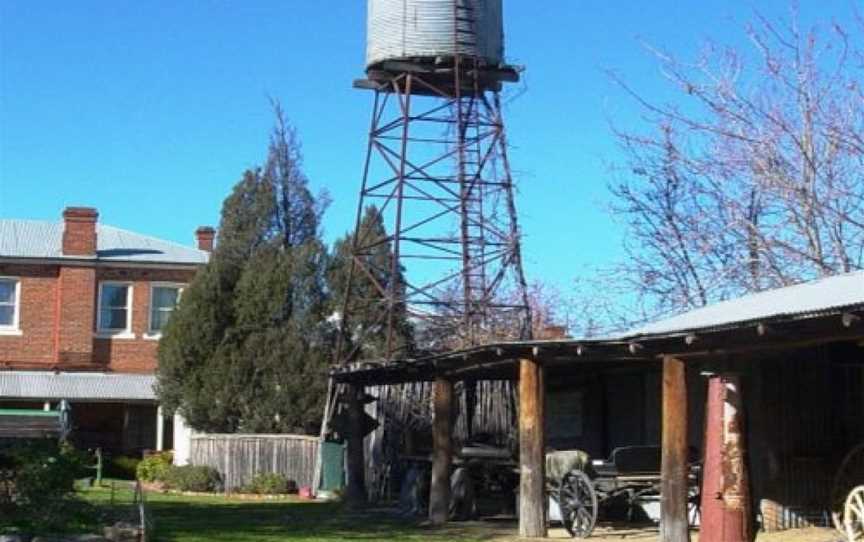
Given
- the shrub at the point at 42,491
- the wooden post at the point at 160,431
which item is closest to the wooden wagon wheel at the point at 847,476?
the shrub at the point at 42,491

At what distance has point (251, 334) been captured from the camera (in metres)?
34.9

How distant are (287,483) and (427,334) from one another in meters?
5.45

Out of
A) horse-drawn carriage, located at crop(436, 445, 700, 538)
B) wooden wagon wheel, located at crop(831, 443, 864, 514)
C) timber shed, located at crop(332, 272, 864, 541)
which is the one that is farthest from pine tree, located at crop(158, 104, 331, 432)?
wooden wagon wheel, located at crop(831, 443, 864, 514)

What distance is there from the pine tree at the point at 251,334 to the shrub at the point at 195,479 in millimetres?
2708

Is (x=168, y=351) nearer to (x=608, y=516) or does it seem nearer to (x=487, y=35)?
(x=487, y=35)

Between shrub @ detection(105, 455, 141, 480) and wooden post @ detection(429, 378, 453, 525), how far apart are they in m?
17.1

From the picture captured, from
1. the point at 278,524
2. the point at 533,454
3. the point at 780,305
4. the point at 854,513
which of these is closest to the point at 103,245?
the point at 278,524

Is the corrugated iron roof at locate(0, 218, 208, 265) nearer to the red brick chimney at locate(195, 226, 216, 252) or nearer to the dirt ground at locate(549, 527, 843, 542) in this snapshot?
the red brick chimney at locate(195, 226, 216, 252)

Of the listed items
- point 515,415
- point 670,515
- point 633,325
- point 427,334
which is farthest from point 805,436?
point 427,334

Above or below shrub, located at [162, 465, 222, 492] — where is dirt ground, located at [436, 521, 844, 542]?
below

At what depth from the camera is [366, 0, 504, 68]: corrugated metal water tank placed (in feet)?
97.8

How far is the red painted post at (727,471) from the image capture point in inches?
597

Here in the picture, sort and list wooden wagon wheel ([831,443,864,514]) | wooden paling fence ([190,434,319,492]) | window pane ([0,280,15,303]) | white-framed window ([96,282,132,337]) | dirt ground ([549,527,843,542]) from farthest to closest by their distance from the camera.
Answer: white-framed window ([96,282,132,337]), window pane ([0,280,15,303]), wooden paling fence ([190,434,319,492]), wooden wagon wheel ([831,443,864,514]), dirt ground ([549,527,843,542])

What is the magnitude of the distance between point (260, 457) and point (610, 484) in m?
14.2
